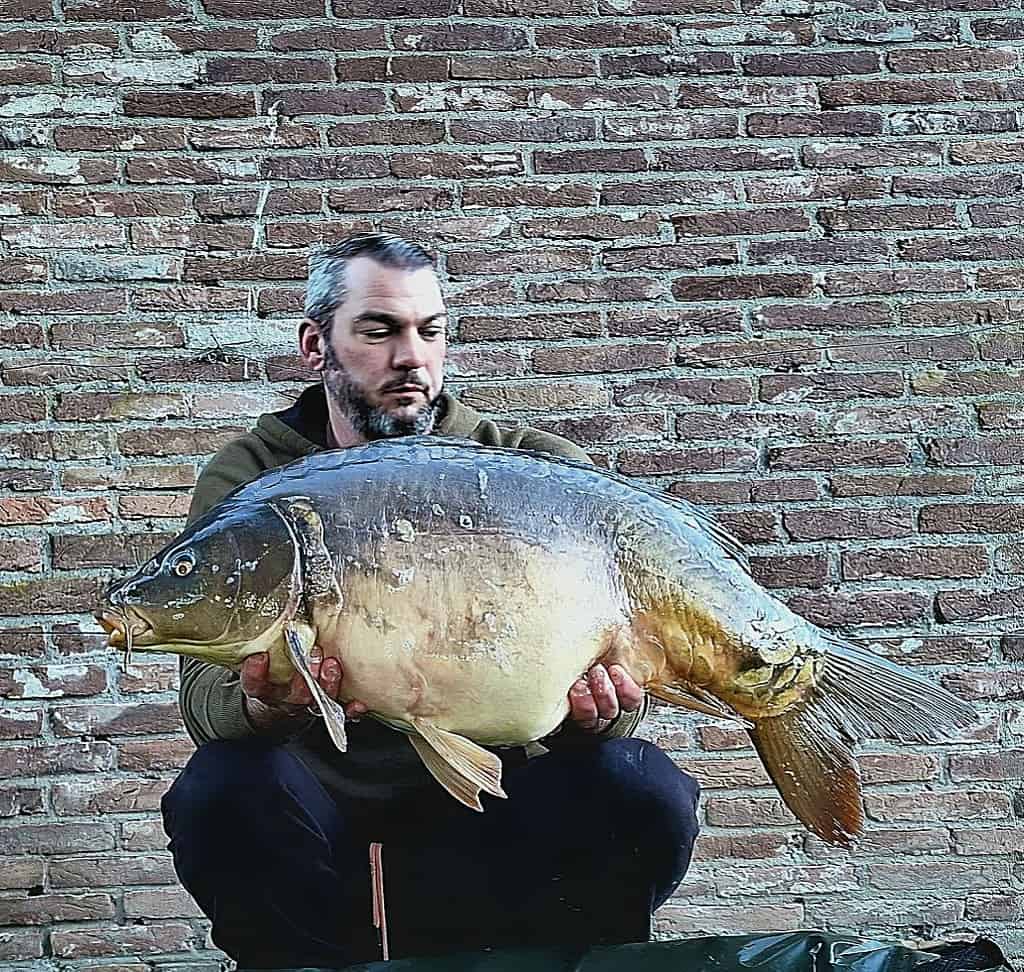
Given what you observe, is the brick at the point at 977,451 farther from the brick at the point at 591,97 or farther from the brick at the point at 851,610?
the brick at the point at 591,97

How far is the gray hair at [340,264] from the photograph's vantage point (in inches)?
92.2

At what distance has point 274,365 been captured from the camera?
3135mm

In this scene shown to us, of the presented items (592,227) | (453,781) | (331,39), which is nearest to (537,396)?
(592,227)

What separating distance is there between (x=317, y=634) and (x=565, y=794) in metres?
0.58

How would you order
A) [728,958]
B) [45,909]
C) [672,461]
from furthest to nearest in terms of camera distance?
[672,461] < [45,909] < [728,958]

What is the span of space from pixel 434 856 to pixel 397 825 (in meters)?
0.07

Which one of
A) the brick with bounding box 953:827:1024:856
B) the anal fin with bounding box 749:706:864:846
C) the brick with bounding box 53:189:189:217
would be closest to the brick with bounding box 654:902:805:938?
the brick with bounding box 953:827:1024:856

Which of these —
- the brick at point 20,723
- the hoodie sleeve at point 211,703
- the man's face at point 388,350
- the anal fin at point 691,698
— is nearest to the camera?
the anal fin at point 691,698

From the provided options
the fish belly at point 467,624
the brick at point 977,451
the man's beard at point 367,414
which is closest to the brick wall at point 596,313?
the brick at point 977,451

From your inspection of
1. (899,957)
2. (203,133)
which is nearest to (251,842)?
(899,957)

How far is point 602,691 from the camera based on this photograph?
1.84 meters

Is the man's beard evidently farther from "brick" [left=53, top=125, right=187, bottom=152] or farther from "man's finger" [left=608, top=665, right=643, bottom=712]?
"brick" [left=53, top=125, right=187, bottom=152]

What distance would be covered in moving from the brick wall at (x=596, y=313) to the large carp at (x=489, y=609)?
1352mm

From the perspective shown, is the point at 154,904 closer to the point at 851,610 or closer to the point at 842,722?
the point at 851,610
